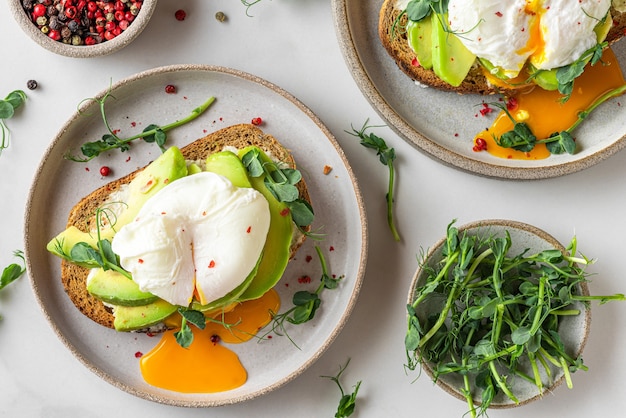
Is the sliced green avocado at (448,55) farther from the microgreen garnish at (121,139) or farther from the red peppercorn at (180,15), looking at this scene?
the red peppercorn at (180,15)

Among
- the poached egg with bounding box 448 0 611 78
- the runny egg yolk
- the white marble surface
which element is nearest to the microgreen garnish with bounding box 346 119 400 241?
the white marble surface

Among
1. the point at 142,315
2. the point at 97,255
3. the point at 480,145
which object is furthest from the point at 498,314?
the point at 97,255

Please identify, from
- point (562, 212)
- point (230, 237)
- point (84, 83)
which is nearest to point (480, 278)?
point (562, 212)

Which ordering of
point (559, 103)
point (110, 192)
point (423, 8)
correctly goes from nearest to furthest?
point (423, 8), point (110, 192), point (559, 103)

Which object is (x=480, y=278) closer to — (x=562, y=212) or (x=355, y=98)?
(x=562, y=212)

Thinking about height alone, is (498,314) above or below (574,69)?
below

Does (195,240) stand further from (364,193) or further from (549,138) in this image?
(549,138)
